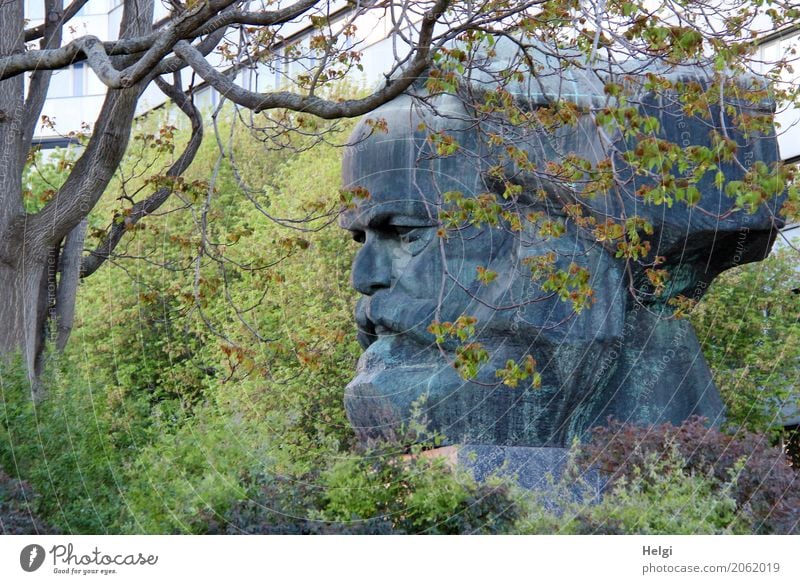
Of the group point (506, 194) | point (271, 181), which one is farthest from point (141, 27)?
point (271, 181)

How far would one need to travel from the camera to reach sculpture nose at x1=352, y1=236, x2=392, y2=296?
966cm

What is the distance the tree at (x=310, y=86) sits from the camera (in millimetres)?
7266

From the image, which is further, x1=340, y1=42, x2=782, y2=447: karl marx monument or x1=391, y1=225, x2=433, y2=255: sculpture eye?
x1=391, y1=225, x2=433, y2=255: sculpture eye

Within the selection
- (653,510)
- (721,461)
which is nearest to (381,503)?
(653,510)

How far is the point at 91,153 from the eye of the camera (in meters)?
9.42

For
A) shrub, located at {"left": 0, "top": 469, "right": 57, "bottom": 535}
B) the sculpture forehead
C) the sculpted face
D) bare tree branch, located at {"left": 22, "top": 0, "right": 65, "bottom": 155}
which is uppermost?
bare tree branch, located at {"left": 22, "top": 0, "right": 65, "bottom": 155}

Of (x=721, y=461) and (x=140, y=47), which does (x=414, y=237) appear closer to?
(x=140, y=47)

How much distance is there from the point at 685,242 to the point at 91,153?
14.2 feet

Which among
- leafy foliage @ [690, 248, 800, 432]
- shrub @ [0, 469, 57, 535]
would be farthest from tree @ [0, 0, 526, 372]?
leafy foliage @ [690, 248, 800, 432]

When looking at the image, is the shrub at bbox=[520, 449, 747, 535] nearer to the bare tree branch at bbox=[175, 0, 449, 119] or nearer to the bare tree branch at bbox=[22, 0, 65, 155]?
the bare tree branch at bbox=[175, 0, 449, 119]

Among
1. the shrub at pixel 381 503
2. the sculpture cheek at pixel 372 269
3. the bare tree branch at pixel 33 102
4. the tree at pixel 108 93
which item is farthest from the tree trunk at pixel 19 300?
the shrub at pixel 381 503
